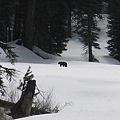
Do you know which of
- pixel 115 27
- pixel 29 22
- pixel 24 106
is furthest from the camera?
→ pixel 115 27

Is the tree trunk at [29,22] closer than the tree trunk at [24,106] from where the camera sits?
No

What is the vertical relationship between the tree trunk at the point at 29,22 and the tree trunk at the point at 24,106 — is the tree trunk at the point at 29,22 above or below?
above

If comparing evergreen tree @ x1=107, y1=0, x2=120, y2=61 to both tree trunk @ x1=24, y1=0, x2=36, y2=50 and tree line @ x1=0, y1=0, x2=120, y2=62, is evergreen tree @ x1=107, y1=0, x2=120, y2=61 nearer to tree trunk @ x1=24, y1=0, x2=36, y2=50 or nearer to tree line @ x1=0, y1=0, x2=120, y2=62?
tree line @ x1=0, y1=0, x2=120, y2=62

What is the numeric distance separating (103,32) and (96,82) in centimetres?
4490

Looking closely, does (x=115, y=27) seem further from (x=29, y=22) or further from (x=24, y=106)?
(x=24, y=106)

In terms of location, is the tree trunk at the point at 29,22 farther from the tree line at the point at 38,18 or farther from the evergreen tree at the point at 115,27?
the evergreen tree at the point at 115,27

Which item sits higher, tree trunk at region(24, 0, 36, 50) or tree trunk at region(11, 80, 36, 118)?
tree trunk at region(24, 0, 36, 50)

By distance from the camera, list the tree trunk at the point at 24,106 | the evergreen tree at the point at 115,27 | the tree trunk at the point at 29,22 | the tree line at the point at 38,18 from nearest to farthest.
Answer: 1. the tree trunk at the point at 24,106
2. the tree line at the point at 38,18
3. the tree trunk at the point at 29,22
4. the evergreen tree at the point at 115,27

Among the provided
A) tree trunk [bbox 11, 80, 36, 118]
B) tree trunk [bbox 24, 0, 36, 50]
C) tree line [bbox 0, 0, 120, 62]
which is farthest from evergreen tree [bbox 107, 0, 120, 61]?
tree trunk [bbox 11, 80, 36, 118]

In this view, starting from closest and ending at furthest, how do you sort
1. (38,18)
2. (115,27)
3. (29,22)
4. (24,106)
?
(24,106) → (29,22) → (38,18) → (115,27)

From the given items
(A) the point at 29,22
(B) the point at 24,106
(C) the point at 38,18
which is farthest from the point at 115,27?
(B) the point at 24,106

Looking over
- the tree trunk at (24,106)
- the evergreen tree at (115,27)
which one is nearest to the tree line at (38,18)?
the evergreen tree at (115,27)

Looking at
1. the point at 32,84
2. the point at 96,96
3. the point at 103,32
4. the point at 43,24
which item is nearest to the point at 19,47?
the point at 43,24

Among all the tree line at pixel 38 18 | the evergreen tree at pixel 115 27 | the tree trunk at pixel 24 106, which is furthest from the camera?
the evergreen tree at pixel 115 27
